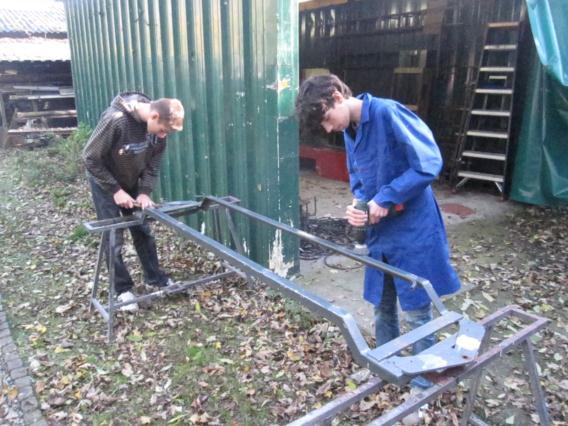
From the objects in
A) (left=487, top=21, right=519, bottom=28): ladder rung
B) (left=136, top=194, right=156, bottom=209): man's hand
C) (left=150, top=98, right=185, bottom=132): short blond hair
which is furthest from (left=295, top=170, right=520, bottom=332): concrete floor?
(left=487, top=21, right=519, bottom=28): ladder rung

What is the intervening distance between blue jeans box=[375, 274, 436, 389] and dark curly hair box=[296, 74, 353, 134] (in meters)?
1.05

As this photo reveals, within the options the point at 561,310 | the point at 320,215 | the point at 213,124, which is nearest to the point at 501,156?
the point at 320,215

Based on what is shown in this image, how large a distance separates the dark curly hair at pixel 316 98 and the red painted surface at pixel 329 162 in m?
6.64

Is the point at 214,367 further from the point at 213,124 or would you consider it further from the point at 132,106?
the point at 213,124

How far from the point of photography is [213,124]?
504 centimetres

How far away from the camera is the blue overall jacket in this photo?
2.36 m

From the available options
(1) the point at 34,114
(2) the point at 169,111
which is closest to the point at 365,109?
(2) the point at 169,111

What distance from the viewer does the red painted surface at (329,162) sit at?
919 centimetres

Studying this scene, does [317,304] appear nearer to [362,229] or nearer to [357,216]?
[357,216]

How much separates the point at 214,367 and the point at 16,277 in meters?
2.83

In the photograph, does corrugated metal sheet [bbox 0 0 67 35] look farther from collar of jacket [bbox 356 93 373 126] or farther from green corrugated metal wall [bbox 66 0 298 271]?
collar of jacket [bbox 356 93 373 126]

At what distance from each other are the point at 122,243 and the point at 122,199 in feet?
1.62

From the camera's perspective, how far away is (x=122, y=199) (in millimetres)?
3803

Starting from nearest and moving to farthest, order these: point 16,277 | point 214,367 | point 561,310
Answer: point 214,367 → point 561,310 → point 16,277
